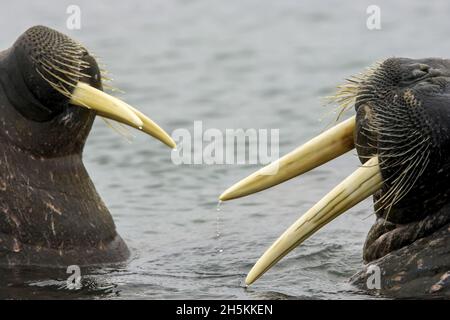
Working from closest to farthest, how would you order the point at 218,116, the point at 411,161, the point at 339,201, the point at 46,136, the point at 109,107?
the point at 411,161 → the point at 339,201 → the point at 109,107 → the point at 46,136 → the point at 218,116

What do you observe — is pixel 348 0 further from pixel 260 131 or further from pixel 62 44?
pixel 62 44

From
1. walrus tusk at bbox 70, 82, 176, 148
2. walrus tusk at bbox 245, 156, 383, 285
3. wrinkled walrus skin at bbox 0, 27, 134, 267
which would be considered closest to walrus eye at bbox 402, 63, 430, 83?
walrus tusk at bbox 245, 156, 383, 285

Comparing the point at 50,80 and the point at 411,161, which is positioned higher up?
the point at 50,80

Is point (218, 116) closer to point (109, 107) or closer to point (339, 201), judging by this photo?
point (109, 107)

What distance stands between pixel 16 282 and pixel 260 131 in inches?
274

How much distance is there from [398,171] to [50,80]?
3004 mm

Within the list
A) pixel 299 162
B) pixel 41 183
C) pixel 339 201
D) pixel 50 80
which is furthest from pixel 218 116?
pixel 339 201

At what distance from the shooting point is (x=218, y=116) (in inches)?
Answer: 735

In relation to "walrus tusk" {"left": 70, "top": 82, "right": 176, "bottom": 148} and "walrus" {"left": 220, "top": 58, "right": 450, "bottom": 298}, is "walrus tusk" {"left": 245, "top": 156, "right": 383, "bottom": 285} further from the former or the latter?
"walrus tusk" {"left": 70, "top": 82, "right": 176, "bottom": 148}

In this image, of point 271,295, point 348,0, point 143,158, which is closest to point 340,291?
point 271,295

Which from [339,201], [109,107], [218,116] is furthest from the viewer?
[218,116]

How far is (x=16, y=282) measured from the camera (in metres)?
11.4

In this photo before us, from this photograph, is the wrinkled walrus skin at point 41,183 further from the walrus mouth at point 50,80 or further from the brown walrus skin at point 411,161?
the brown walrus skin at point 411,161

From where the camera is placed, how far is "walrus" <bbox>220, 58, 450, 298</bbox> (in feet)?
34.2
